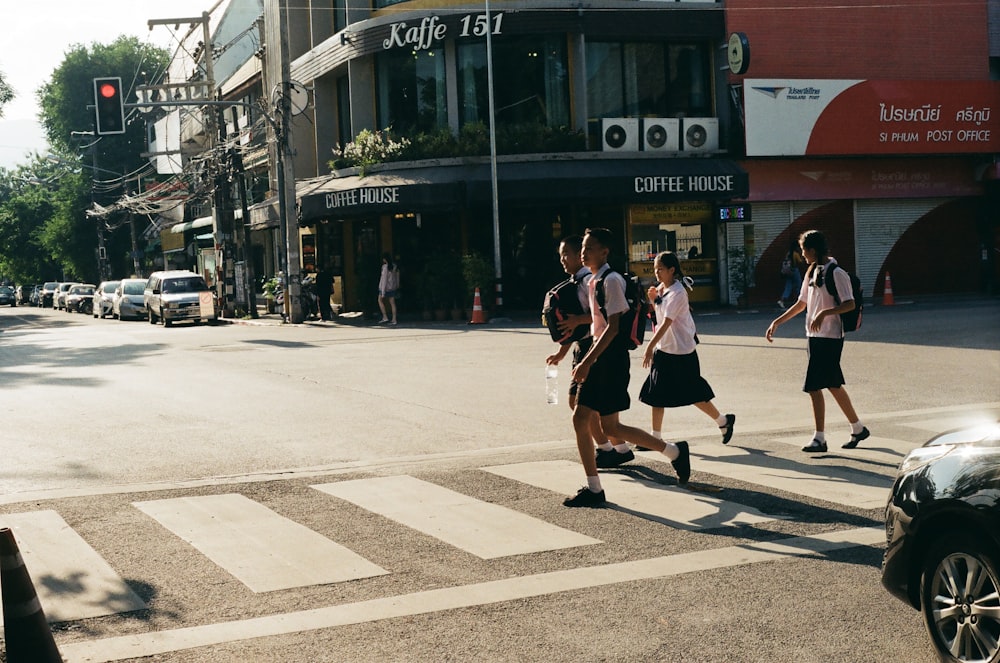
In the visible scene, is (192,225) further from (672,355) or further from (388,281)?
(672,355)

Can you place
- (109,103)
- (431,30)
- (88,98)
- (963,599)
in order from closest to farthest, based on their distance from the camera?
(963,599) → (109,103) → (431,30) → (88,98)

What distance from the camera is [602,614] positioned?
17.8ft

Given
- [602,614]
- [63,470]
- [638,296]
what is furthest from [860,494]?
[63,470]

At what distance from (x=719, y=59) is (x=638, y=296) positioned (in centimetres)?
2713

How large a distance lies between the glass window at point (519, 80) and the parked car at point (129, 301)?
1803 cm

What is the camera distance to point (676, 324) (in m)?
10.0

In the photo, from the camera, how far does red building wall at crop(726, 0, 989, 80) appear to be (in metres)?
33.6

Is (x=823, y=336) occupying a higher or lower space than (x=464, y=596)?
higher

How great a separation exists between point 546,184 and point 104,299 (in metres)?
25.4

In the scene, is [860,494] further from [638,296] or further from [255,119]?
[255,119]

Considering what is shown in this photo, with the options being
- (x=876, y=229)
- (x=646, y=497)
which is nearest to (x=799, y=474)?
(x=646, y=497)

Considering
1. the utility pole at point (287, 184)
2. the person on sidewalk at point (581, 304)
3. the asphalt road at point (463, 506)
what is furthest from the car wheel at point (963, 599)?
the utility pole at point (287, 184)

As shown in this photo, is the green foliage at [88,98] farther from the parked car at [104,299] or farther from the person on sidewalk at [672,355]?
the person on sidewalk at [672,355]

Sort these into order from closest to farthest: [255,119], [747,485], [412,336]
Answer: [747,485] → [412,336] → [255,119]
